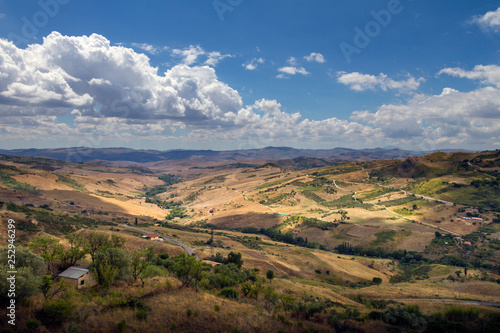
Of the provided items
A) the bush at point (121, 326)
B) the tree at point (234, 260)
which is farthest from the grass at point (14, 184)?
the bush at point (121, 326)

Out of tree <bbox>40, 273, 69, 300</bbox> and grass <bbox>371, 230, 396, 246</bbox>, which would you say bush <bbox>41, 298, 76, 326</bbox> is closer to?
tree <bbox>40, 273, 69, 300</bbox>

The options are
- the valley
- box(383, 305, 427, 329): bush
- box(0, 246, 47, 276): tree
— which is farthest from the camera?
box(383, 305, 427, 329): bush

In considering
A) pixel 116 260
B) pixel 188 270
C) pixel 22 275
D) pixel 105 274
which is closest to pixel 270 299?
pixel 188 270

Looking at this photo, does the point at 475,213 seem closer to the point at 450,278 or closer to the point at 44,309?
the point at 450,278

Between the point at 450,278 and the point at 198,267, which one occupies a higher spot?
the point at 198,267

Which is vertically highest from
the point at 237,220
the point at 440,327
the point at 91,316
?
the point at 91,316

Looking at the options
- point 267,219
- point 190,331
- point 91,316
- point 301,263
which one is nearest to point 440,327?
point 190,331

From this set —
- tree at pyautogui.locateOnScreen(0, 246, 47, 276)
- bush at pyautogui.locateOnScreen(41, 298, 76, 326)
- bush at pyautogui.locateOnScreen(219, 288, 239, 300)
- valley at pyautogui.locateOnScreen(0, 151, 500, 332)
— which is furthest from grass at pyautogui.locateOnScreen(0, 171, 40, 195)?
bush at pyautogui.locateOnScreen(41, 298, 76, 326)
